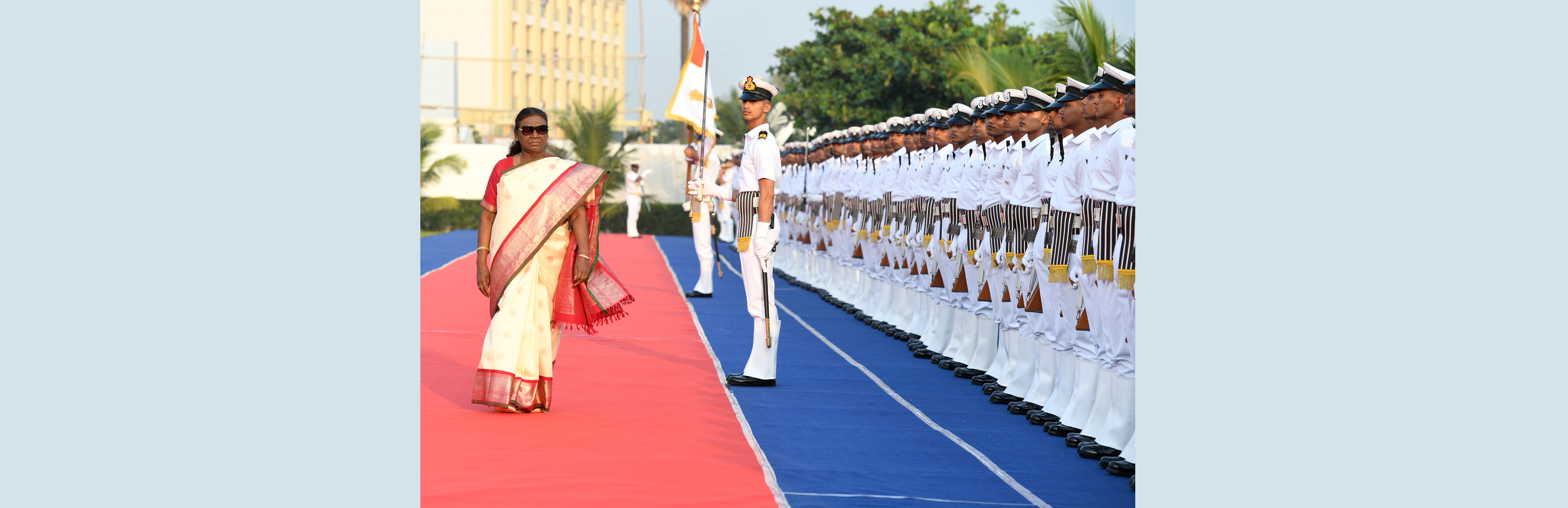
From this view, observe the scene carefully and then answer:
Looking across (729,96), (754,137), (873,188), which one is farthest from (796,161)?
(729,96)

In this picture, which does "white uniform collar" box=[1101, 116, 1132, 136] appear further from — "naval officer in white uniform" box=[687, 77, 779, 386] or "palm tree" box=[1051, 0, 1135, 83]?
"palm tree" box=[1051, 0, 1135, 83]

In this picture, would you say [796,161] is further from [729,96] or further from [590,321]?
[729,96]

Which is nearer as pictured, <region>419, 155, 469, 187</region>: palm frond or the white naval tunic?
the white naval tunic

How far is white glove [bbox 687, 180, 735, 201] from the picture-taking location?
8492mm

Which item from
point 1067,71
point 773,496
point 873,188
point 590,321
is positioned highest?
point 1067,71

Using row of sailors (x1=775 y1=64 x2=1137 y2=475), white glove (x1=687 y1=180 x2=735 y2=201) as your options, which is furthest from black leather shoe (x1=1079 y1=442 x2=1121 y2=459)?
white glove (x1=687 y1=180 x2=735 y2=201)

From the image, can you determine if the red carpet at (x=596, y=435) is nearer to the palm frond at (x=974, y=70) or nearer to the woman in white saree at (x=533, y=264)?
the woman in white saree at (x=533, y=264)

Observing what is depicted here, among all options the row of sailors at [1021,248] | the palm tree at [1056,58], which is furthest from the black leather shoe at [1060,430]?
the palm tree at [1056,58]

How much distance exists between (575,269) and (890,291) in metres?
5.85

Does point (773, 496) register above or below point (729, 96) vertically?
below

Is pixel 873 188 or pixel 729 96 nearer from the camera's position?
pixel 873 188

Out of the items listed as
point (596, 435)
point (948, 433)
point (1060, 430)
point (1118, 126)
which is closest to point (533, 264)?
point (596, 435)

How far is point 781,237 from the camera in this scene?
19922 mm

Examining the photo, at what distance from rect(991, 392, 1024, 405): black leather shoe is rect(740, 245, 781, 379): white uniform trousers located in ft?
4.28
